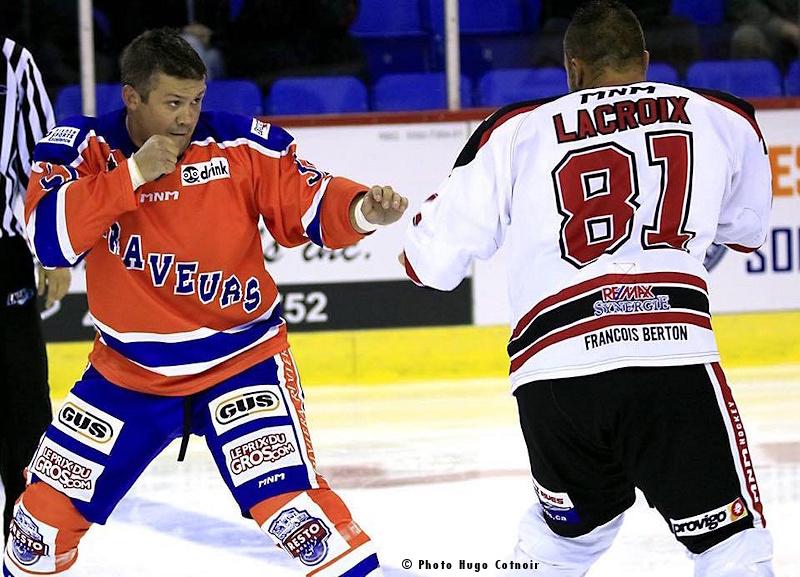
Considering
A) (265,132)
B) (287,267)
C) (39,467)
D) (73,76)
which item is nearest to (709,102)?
(265,132)

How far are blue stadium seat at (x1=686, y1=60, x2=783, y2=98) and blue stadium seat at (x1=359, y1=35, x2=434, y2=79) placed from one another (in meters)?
1.25

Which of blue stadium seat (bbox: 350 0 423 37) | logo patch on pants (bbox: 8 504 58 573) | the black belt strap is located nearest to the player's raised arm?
the black belt strap

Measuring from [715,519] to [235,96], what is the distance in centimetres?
477

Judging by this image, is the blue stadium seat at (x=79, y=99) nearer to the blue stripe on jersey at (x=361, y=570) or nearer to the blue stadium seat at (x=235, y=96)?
the blue stadium seat at (x=235, y=96)

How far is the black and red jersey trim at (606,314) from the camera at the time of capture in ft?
8.20

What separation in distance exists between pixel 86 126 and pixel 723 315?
174 inches

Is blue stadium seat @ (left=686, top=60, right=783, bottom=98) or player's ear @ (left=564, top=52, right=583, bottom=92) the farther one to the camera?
blue stadium seat @ (left=686, top=60, right=783, bottom=98)

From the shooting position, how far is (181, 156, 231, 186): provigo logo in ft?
9.44

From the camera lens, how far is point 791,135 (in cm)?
675

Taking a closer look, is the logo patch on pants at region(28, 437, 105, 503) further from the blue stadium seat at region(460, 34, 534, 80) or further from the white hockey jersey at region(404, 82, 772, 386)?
the blue stadium seat at region(460, 34, 534, 80)

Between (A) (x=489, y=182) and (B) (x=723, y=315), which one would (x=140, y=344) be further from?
(B) (x=723, y=315)

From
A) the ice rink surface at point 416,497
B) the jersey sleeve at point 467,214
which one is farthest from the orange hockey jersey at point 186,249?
the ice rink surface at point 416,497

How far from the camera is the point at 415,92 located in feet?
22.5

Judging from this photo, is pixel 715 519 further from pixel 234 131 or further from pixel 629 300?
pixel 234 131
